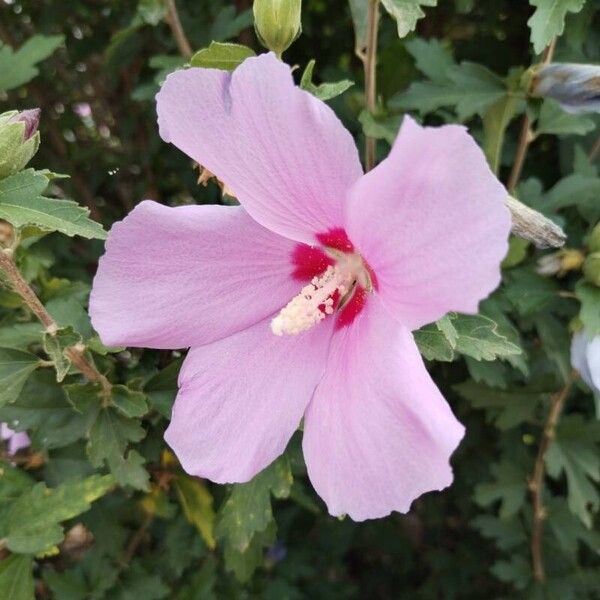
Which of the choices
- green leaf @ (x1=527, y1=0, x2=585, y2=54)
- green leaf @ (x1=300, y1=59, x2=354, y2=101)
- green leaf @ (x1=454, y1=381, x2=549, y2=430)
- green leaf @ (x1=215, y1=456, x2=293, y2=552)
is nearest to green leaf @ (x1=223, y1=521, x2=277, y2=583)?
green leaf @ (x1=215, y1=456, x2=293, y2=552)

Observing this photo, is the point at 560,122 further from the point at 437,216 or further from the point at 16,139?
the point at 16,139

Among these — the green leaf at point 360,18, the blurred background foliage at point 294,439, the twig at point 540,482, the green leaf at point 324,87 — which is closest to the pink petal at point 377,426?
the blurred background foliage at point 294,439

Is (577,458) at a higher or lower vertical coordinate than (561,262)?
lower

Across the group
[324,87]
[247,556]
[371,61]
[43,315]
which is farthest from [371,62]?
[247,556]

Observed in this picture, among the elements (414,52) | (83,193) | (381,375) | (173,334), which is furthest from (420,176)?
(83,193)

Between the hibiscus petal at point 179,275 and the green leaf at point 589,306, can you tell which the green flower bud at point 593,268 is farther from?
the hibiscus petal at point 179,275
